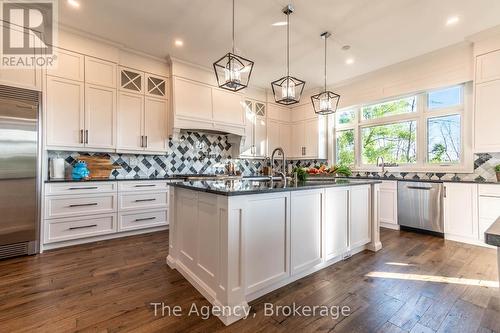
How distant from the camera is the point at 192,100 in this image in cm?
420

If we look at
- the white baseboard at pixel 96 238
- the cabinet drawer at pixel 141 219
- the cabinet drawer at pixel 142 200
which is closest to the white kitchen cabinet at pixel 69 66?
the cabinet drawer at pixel 142 200

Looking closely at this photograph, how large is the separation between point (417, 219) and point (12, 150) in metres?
5.75

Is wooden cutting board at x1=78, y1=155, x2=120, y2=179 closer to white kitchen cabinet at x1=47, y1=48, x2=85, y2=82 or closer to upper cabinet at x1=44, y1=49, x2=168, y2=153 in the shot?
upper cabinet at x1=44, y1=49, x2=168, y2=153

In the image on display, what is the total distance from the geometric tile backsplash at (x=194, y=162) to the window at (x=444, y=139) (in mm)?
291

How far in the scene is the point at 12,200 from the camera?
2.67 metres

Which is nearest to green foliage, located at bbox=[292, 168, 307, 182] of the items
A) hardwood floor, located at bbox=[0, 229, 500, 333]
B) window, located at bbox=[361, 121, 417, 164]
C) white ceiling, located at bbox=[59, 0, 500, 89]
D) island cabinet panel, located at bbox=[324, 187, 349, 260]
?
island cabinet panel, located at bbox=[324, 187, 349, 260]

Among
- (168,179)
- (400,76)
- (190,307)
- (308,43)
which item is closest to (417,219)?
(400,76)

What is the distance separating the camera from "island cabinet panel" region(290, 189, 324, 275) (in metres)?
2.09

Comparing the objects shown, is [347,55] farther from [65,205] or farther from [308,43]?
[65,205]

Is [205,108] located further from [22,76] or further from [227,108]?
[22,76]

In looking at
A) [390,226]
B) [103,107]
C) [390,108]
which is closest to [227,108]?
[103,107]

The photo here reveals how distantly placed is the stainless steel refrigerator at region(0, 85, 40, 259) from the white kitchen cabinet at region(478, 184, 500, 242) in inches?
230

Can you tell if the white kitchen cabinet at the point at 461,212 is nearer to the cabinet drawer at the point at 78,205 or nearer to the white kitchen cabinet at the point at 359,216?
the white kitchen cabinet at the point at 359,216

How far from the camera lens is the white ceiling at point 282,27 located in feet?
8.80
